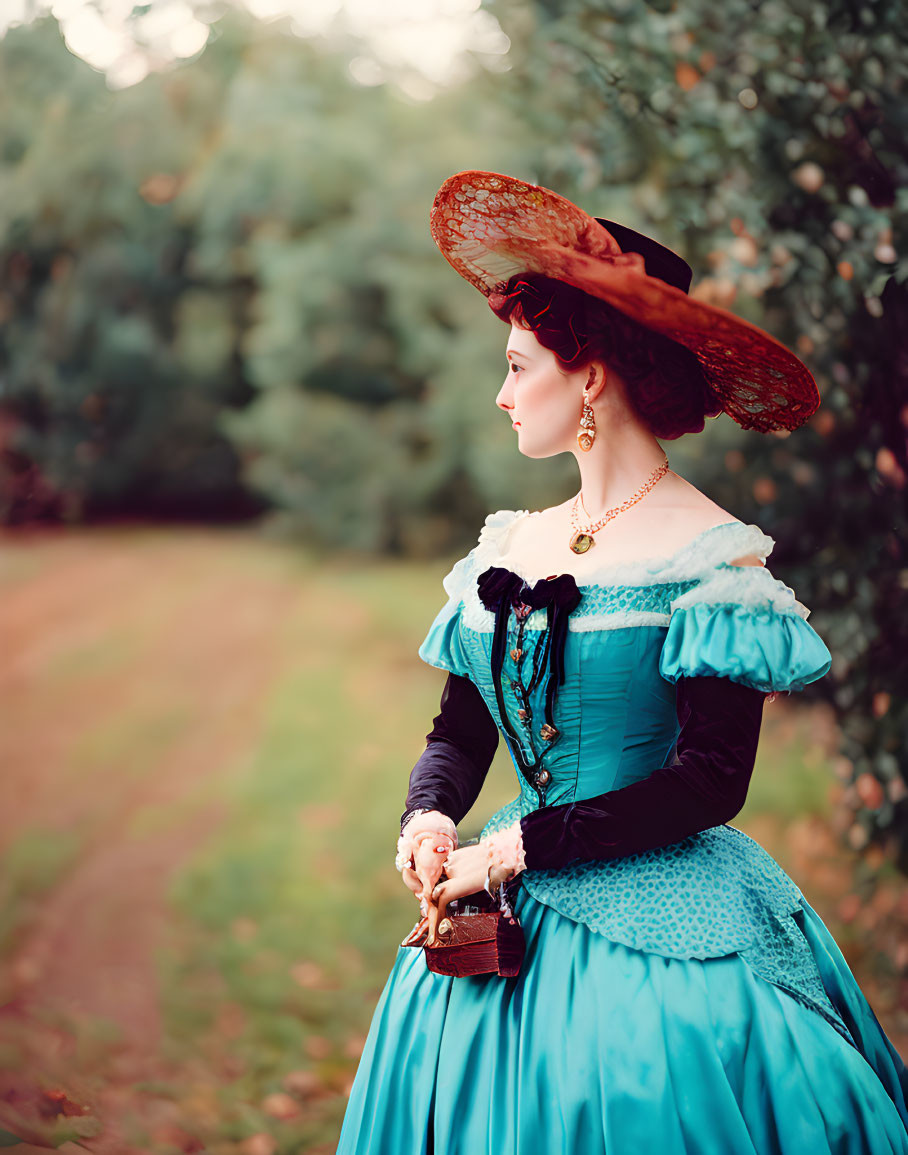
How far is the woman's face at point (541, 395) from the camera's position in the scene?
127 cm

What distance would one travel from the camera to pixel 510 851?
1143 millimetres

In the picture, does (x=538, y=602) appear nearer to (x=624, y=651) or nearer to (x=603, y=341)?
(x=624, y=651)

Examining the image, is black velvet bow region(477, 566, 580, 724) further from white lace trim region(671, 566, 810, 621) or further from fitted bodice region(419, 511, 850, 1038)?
white lace trim region(671, 566, 810, 621)

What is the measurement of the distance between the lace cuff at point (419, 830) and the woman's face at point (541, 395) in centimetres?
45

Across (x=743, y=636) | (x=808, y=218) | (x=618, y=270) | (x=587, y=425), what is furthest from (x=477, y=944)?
(x=808, y=218)

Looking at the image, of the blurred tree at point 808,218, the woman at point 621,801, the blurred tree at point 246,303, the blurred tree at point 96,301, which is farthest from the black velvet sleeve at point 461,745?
Answer: the blurred tree at point 96,301

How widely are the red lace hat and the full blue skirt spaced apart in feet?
2.10

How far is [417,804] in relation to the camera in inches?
51.2

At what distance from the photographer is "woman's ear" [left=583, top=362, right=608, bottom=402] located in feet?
4.14

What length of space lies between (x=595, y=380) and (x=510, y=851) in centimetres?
55

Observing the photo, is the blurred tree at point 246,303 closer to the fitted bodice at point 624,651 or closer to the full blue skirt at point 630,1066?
the fitted bodice at point 624,651

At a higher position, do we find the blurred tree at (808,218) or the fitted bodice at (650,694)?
the blurred tree at (808,218)

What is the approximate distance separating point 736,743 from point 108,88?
356cm

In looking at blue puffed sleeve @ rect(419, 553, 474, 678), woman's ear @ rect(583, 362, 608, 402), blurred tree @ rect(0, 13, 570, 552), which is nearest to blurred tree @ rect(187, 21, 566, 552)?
blurred tree @ rect(0, 13, 570, 552)
